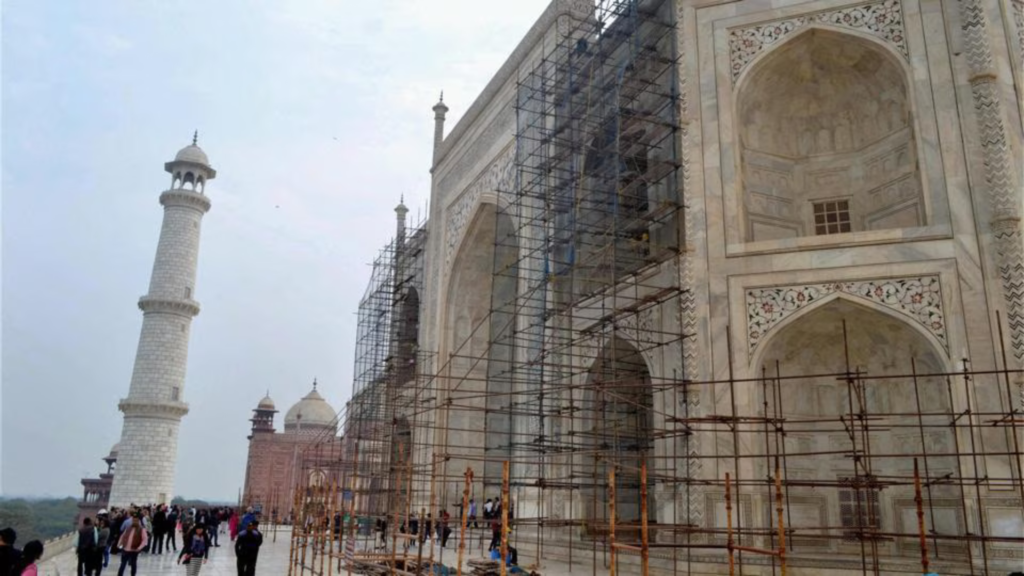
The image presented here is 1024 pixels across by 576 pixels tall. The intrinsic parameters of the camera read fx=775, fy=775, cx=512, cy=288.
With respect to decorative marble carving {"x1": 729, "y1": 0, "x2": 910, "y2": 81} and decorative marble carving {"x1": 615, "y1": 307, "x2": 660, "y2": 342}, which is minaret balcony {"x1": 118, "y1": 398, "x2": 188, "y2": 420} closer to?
decorative marble carving {"x1": 615, "y1": 307, "x2": 660, "y2": 342}

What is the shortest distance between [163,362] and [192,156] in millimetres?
7854

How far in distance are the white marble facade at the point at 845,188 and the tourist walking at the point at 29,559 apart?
23.0ft

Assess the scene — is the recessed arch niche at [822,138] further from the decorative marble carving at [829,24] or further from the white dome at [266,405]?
the white dome at [266,405]

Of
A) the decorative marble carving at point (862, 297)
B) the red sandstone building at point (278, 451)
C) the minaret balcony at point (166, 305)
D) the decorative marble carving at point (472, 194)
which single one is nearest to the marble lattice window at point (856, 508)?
the decorative marble carving at point (862, 297)

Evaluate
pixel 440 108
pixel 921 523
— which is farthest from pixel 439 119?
pixel 921 523

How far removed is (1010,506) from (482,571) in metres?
5.78

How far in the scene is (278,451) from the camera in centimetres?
3591

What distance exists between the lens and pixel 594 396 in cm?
1225

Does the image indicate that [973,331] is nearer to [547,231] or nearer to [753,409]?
[753,409]

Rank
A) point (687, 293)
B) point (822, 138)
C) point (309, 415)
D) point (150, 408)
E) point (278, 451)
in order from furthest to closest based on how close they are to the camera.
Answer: point (309, 415)
point (278, 451)
point (150, 408)
point (822, 138)
point (687, 293)

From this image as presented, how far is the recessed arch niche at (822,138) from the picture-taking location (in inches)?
416

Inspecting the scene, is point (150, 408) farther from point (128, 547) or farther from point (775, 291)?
point (775, 291)

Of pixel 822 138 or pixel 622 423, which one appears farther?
pixel 622 423

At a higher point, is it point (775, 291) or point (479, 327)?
point (479, 327)
